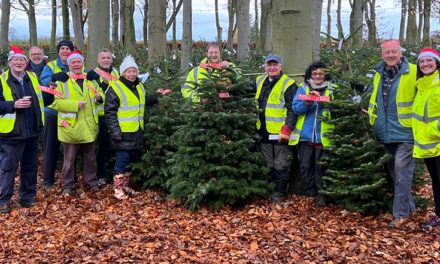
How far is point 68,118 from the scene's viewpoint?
22.9 feet

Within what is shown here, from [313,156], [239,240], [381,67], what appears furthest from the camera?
[313,156]

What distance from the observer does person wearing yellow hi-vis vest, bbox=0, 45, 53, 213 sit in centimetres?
628

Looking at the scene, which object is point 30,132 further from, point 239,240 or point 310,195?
point 310,195

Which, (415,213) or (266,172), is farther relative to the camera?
(266,172)

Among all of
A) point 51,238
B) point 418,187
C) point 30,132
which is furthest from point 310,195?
point 30,132

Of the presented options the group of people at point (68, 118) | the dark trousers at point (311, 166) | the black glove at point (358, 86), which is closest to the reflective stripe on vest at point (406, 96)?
the black glove at point (358, 86)

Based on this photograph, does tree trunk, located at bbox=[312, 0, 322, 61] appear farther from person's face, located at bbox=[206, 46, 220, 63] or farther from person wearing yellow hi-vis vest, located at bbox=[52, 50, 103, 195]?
person wearing yellow hi-vis vest, located at bbox=[52, 50, 103, 195]

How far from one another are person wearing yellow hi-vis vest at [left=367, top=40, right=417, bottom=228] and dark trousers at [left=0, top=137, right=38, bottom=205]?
5048 mm

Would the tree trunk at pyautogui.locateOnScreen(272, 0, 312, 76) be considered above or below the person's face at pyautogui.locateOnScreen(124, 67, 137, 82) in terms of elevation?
above

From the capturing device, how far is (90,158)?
7402 millimetres

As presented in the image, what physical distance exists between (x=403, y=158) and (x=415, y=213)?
915 mm

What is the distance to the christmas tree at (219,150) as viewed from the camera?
607 cm

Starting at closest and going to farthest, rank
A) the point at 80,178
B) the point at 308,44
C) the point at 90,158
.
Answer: the point at 308,44
the point at 90,158
the point at 80,178

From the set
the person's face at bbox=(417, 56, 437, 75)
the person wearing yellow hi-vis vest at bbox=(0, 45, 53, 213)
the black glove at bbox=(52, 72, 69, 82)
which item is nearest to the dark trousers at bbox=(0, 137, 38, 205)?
the person wearing yellow hi-vis vest at bbox=(0, 45, 53, 213)
